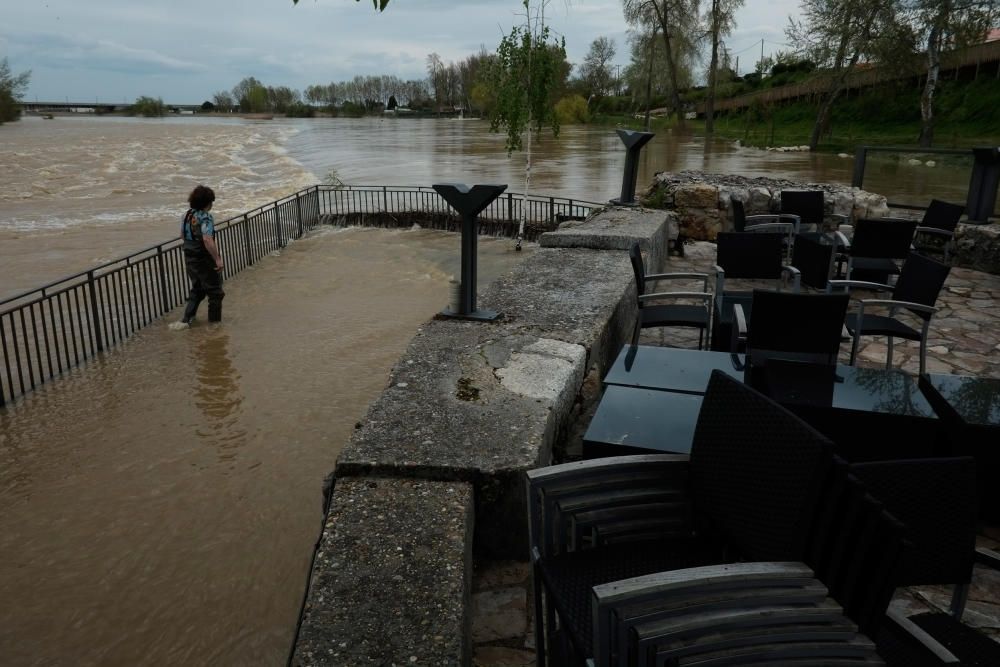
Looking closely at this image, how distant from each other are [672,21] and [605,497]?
45.2m

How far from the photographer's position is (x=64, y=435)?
5.10 m

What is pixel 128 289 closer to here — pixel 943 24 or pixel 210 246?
pixel 210 246

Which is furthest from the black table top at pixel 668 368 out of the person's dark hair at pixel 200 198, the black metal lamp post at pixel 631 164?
the person's dark hair at pixel 200 198

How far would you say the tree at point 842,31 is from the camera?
26.0m

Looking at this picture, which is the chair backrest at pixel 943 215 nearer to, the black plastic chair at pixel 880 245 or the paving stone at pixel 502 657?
the black plastic chair at pixel 880 245

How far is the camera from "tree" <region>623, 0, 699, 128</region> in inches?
1575

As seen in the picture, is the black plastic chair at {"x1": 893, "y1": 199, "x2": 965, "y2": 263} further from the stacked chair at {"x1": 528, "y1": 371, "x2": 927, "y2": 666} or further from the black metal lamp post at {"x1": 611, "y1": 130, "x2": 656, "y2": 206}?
the stacked chair at {"x1": 528, "y1": 371, "x2": 927, "y2": 666}

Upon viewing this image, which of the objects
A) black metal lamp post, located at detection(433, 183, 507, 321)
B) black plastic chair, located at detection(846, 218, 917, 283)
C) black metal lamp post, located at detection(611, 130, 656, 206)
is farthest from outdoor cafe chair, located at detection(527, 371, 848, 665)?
black metal lamp post, located at detection(611, 130, 656, 206)

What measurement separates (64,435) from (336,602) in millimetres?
4206

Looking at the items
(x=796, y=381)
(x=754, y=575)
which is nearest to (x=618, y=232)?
(x=796, y=381)

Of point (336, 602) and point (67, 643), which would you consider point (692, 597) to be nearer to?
point (336, 602)

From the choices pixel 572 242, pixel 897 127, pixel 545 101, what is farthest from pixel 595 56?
pixel 572 242

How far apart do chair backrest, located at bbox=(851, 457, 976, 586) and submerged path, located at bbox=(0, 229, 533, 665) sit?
2312 mm

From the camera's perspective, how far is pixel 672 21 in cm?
4191
